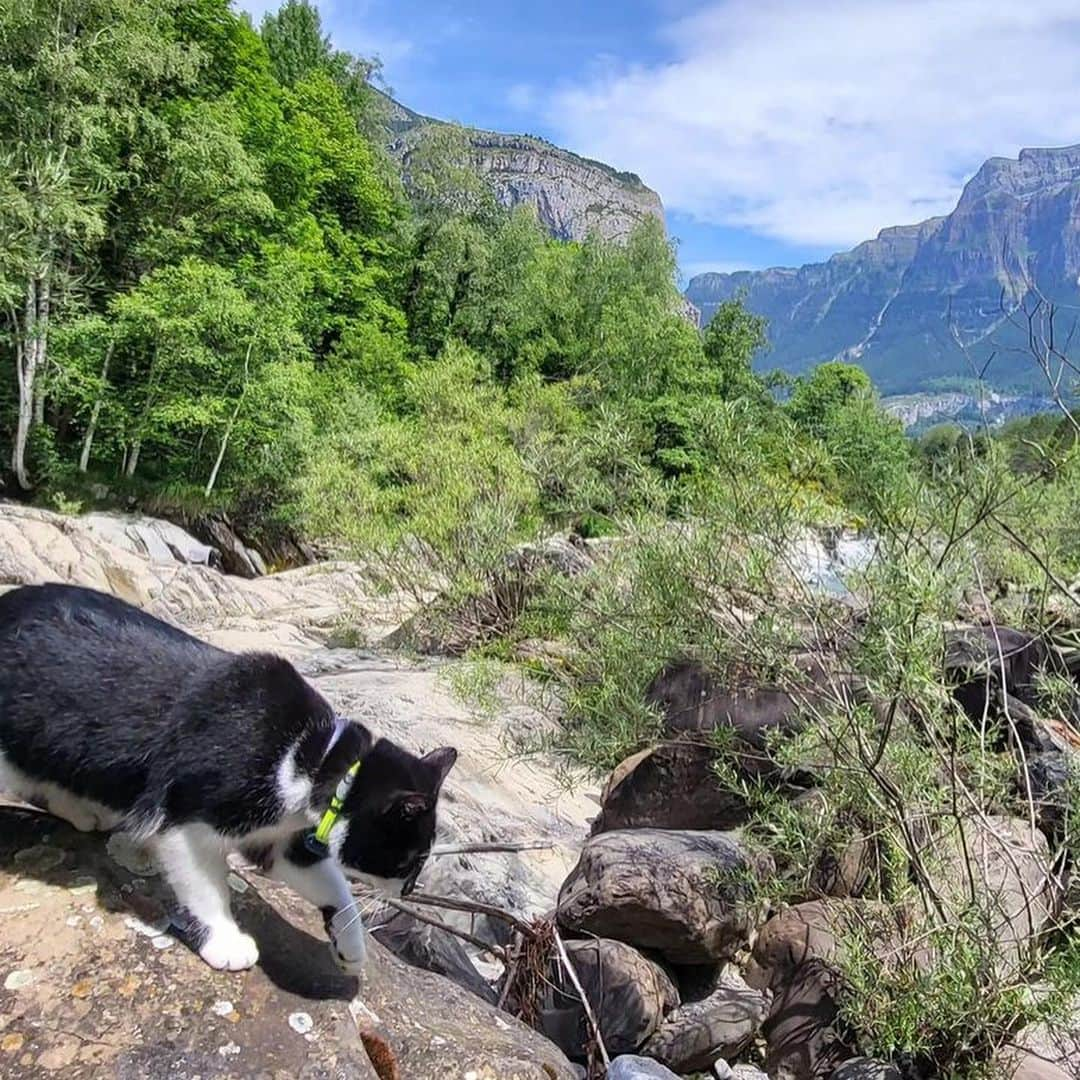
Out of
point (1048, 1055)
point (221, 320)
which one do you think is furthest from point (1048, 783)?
point (221, 320)

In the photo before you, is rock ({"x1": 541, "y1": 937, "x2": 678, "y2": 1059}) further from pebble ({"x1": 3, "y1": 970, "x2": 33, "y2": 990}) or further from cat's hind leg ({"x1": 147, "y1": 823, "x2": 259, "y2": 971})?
pebble ({"x1": 3, "y1": 970, "x2": 33, "y2": 990})

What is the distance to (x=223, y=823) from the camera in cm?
295

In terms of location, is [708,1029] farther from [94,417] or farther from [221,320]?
[94,417]

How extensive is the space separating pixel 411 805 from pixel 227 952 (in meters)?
0.74

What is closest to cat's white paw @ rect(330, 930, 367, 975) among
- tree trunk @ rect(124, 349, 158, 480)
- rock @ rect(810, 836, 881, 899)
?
rock @ rect(810, 836, 881, 899)

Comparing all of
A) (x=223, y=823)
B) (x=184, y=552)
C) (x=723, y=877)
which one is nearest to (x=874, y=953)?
(x=723, y=877)

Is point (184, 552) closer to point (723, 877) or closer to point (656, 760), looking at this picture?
point (656, 760)

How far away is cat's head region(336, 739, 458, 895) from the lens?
3.22 metres

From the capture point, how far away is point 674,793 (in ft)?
27.3

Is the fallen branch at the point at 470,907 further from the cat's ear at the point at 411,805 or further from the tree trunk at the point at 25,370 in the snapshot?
the tree trunk at the point at 25,370

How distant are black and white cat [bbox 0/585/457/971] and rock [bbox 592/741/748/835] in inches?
201

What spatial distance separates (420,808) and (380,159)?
46198 millimetres

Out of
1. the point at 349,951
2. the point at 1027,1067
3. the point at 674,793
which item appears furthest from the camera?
the point at 674,793

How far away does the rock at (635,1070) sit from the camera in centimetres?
434
